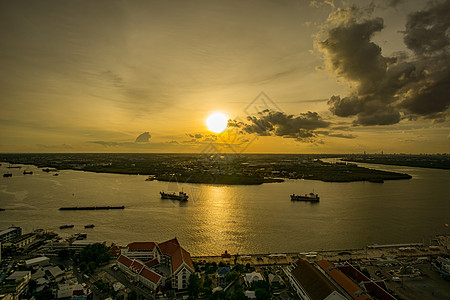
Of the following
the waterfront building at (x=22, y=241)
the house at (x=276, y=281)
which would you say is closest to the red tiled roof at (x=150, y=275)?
the house at (x=276, y=281)

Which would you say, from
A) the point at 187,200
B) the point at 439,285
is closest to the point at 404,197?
the point at 439,285

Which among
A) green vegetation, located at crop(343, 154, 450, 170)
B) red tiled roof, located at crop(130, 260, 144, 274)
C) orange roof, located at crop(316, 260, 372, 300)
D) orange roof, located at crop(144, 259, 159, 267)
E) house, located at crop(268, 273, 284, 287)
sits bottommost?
house, located at crop(268, 273, 284, 287)

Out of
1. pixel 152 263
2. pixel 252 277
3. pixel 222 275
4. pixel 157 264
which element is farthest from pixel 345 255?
pixel 152 263

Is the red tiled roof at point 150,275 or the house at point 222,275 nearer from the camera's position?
the red tiled roof at point 150,275

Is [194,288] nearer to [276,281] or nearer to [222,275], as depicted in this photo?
[222,275]

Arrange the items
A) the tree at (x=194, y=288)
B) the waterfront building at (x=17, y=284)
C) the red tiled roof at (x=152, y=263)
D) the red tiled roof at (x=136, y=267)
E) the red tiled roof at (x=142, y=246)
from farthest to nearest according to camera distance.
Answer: the red tiled roof at (x=142, y=246)
the red tiled roof at (x=152, y=263)
the red tiled roof at (x=136, y=267)
the tree at (x=194, y=288)
the waterfront building at (x=17, y=284)

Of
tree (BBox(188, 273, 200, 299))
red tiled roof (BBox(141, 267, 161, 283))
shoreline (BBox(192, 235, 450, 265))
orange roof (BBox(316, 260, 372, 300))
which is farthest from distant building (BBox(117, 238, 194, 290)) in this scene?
orange roof (BBox(316, 260, 372, 300))

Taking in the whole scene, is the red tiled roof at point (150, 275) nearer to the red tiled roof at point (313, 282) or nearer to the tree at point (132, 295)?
the tree at point (132, 295)

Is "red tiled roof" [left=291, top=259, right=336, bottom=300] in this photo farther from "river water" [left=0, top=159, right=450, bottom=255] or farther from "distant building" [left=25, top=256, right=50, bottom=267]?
"distant building" [left=25, top=256, right=50, bottom=267]
